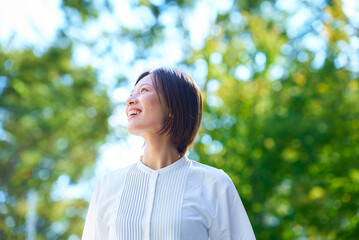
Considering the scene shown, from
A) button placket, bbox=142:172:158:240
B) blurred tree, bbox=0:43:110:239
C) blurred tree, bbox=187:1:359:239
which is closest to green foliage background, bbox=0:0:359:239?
blurred tree, bbox=187:1:359:239

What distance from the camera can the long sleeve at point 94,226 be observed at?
65.0 inches

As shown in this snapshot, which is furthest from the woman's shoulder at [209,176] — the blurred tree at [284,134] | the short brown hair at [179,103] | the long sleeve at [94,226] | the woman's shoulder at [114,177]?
the blurred tree at [284,134]

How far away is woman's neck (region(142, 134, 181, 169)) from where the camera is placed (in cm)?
167

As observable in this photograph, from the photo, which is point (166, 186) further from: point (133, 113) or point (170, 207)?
point (133, 113)

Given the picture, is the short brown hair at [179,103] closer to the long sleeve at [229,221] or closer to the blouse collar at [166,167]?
the blouse collar at [166,167]

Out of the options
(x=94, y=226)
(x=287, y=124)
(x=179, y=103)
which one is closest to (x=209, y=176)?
(x=179, y=103)

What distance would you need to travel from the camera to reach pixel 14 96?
11.1m

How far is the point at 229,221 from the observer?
1564 millimetres

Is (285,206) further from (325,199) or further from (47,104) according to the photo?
(47,104)

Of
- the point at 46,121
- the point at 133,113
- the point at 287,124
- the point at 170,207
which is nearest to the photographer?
the point at 170,207

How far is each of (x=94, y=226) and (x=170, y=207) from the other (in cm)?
32

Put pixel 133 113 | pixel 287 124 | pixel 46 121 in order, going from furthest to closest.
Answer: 1. pixel 46 121
2. pixel 287 124
3. pixel 133 113

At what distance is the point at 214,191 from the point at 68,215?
11.7 metres

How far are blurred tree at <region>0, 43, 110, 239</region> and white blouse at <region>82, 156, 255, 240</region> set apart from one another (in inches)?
342
